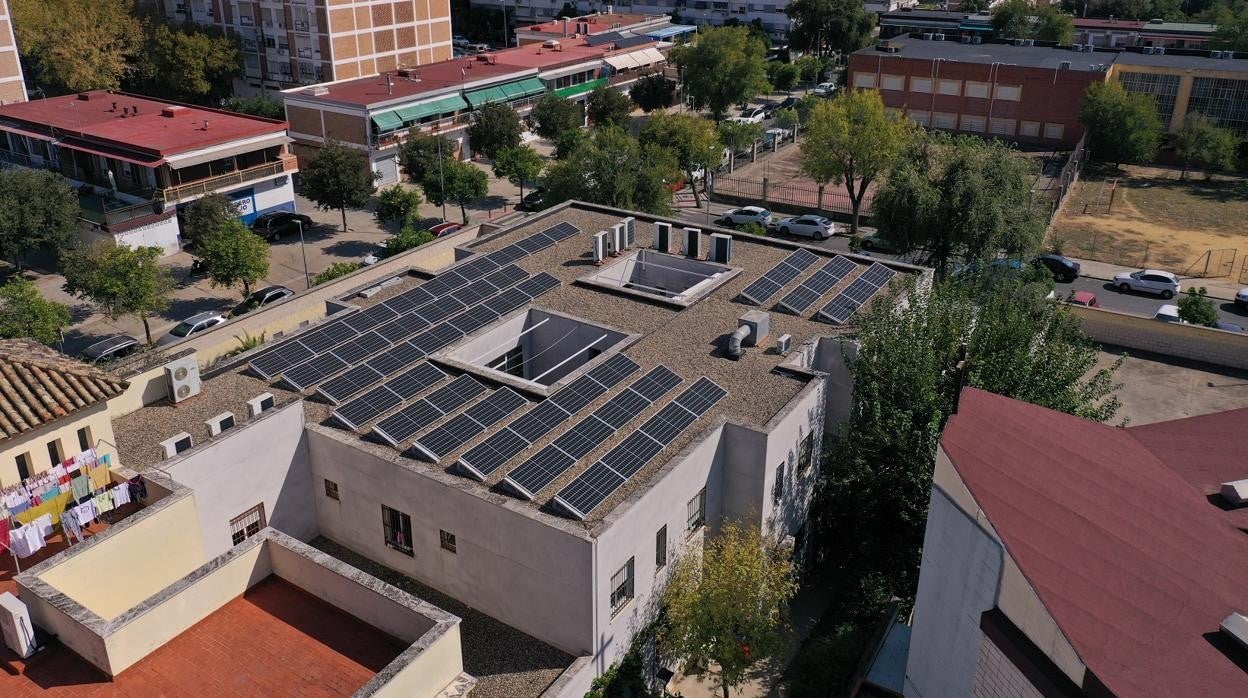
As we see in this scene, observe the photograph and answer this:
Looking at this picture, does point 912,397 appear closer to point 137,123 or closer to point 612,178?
point 612,178

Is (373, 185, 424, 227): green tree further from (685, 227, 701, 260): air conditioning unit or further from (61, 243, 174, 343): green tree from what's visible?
(685, 227, 701, 260): air conditioning unit

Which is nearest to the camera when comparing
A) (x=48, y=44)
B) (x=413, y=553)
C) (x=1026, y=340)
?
(x=413, y=553)

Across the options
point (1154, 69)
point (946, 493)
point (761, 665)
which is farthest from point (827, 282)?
point (1154, 69)

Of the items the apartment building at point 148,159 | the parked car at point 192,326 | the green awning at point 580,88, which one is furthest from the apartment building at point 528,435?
the green awning at point 580,88

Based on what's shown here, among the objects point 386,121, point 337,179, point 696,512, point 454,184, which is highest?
point 386,121

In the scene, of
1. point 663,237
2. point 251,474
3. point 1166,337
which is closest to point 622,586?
point 251,474

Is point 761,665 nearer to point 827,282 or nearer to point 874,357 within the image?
point 874,357

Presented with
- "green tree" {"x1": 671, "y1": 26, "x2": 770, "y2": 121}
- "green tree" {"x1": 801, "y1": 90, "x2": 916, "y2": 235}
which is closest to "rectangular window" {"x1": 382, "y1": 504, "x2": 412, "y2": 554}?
"green tree" {"x1": 801, "y1": 90, "x2": 916, "y2": 235}
